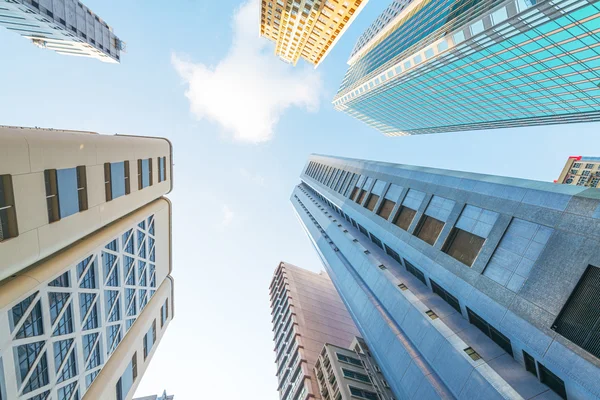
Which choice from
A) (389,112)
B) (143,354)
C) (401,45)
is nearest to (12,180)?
(143,354)

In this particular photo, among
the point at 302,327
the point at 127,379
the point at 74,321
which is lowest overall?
the point at 302,327

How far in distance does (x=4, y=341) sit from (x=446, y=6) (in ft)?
239

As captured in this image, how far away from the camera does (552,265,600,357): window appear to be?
12664 mm

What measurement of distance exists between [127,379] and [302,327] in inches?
1632

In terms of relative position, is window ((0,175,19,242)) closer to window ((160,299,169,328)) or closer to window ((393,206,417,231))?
window ((393,206,417,231))

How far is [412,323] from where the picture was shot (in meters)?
24.6

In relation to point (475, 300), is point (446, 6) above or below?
above

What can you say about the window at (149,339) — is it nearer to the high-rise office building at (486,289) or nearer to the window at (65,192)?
the window at (65,192)

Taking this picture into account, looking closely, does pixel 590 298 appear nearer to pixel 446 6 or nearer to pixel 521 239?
pixel 521 239

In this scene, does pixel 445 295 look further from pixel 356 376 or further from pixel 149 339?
pixel 149 339

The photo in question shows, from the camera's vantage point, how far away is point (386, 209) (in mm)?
35562

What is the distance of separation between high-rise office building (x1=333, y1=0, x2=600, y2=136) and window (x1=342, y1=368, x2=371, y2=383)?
5102 centimetres

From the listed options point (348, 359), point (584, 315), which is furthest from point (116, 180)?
point (348, 359)

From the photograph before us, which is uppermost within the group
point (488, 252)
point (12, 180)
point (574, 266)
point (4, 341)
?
point (574, 266)
